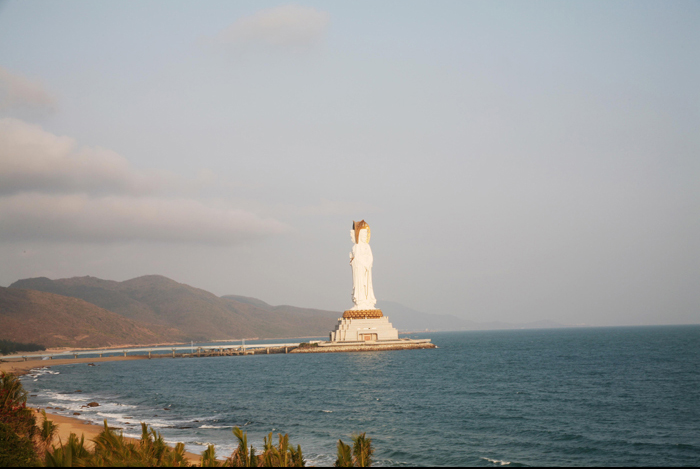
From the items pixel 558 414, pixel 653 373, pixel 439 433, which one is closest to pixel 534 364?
pixel 653 373

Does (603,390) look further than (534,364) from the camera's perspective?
No

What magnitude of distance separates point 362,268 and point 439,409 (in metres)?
64.1

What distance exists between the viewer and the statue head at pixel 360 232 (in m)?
96.8

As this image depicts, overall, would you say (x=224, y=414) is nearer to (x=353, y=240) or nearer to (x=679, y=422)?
(x=679, y=422)

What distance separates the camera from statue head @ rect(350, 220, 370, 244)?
9681cm

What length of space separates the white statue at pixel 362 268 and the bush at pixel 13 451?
265 feet

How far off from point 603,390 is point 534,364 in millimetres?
24568

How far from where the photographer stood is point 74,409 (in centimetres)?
3669

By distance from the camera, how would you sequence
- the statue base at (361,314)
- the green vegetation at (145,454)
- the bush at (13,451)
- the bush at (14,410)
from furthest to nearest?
the statue base at (361,314) → the bush at (14,410) → the bush at (13,451) → the green vegetation at (145,454)

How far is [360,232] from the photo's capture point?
3812 inches

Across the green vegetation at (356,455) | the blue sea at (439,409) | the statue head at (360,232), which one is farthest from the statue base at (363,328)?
the green vegetation at (356,455)

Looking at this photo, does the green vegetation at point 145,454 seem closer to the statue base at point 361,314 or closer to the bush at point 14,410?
the bush at point 14,410

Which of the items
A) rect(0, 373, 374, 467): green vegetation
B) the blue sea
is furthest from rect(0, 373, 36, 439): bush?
the blue sea

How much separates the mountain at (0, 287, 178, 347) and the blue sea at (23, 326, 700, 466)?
339ft
